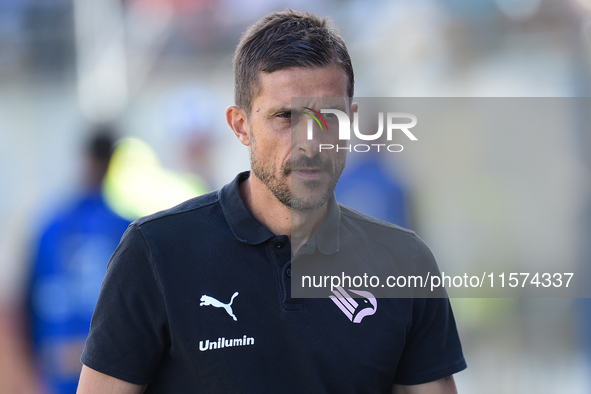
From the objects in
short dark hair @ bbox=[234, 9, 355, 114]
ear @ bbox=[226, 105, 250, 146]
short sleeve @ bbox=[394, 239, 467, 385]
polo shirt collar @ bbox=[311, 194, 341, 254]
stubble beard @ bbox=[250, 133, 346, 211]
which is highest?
short dark hair @ bbox=[234, 9, 355, 114]

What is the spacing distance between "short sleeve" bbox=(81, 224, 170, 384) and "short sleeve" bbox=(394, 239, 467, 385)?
1.91 ft

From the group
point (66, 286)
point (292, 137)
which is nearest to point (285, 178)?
point (292, 137)

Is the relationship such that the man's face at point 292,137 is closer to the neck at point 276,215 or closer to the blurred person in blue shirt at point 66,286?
the neck at point 276,215

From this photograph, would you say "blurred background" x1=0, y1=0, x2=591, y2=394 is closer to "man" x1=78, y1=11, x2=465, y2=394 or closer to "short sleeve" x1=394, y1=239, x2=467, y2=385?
"man" x1=78, y1=11, x2=465, y2=394

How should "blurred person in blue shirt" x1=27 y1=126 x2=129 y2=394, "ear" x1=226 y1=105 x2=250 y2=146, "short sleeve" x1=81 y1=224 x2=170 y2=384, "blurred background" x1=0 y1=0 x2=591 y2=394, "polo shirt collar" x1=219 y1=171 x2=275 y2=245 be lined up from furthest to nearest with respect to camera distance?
"blurred background" x1=0 y1=0 x2=591 y2=394 → "blurred person in blue shirt" x1=27 y1=126 x2=129 y2=394 → "ear" x1=226 y1=105 x2=250 y2=146 → "polo shirt collar" x1=219 y1=171 x2=275 y2=245 → "short sleeve" x1=81 y1=224 x2=170 y2=384

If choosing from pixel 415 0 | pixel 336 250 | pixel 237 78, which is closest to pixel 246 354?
pixel 336 250

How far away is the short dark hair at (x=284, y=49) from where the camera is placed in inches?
50.2

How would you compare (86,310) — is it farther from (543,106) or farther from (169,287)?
(543,106)

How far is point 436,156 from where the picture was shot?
3650 millimetres

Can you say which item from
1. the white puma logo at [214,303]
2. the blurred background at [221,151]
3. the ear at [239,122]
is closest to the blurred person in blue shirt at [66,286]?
the blurred background at [221,151]

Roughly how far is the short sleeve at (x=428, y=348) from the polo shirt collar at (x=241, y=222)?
1.37 ft

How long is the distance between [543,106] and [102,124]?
351 centimetres

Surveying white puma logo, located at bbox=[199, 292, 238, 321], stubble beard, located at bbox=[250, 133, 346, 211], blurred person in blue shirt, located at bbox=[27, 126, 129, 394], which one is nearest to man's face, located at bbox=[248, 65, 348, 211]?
stubble beard, located at bbox=[250, 133, 346, 211]

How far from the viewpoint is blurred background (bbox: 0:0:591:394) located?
2404 mm
